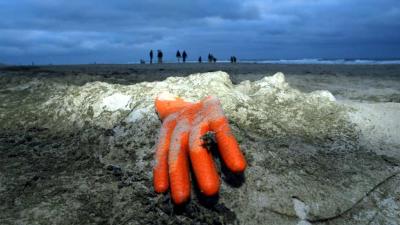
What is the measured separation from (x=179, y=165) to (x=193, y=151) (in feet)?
0.58

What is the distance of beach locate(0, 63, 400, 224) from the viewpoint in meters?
3.15

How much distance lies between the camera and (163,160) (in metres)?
3.42

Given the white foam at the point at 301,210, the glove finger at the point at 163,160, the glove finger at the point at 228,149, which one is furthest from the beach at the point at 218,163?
the glove finger at the point at 228,149

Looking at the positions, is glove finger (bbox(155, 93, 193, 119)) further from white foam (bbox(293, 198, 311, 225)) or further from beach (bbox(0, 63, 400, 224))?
A: white foam (bbox(293, 198, 311, 225))

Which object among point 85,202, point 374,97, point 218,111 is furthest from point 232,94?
point 374,97

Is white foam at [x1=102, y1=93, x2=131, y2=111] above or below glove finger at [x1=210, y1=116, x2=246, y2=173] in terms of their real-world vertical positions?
above

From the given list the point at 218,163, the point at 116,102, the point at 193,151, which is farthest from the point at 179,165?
the point at 116,102

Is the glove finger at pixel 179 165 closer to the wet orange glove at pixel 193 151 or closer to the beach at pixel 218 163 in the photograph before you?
the wet orange glove at pixel 193 151

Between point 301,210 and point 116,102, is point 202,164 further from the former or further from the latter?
point 116,102

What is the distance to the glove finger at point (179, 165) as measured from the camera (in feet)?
10.1

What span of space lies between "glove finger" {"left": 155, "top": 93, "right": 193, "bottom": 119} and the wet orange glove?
0.99 ft

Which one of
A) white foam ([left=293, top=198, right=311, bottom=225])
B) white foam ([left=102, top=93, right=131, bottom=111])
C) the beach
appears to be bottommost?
white foam ([left=293, top=198, right=311, bottom=225])

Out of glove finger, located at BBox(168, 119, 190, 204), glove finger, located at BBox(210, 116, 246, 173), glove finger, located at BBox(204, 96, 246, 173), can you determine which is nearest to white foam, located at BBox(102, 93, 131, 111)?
glove finger, located at BBox(168, 119, 190, 204)

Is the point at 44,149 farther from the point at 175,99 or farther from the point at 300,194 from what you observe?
the point at 300,194
